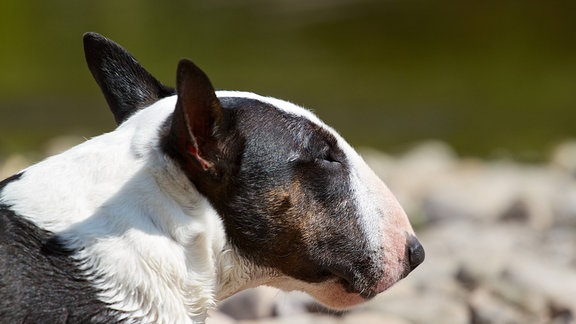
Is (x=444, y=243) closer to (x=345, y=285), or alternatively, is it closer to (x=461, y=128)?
(x=345, y=285)

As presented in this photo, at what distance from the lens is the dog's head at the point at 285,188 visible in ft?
13.3

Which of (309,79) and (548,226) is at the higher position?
(548,226)

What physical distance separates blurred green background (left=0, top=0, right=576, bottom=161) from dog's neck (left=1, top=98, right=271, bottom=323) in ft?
32.0

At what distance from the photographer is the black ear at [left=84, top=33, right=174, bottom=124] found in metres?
4.57

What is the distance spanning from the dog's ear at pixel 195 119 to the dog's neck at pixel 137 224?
0.32ft

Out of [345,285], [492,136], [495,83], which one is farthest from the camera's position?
[495,83]

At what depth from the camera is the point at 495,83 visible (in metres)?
19.2

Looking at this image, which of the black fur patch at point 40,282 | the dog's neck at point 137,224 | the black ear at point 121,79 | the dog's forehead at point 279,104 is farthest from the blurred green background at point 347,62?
the black fur patch at point 40,282

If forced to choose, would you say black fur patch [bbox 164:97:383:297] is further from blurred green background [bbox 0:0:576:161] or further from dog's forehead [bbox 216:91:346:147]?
blurred green background [bbox 0:0:576:161]

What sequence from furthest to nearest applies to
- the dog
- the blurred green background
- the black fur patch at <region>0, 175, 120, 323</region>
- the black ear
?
1. the blurred green background
2. the black ear
3. the dog
4. the black fur patch at <region>0, 175, 120, 323</region>

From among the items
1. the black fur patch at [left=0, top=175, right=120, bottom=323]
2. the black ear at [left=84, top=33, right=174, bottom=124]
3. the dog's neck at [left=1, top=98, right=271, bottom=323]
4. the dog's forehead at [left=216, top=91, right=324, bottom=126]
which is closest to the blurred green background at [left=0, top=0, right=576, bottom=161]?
the black ear at [left=84, top=33, right=174, bottom=124]

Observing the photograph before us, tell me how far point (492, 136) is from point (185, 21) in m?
14.9

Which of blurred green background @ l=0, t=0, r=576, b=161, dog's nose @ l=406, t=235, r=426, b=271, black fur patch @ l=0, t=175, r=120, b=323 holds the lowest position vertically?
blurred green background @ l=0, t=0, r=576, b=161

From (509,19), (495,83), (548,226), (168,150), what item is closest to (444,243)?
(548,226)
